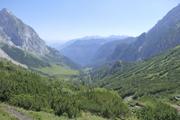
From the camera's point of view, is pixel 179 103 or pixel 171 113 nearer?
pixel 171 113

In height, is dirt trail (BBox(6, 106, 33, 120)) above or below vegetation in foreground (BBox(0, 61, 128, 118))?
below

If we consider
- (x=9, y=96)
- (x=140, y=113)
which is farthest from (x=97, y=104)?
(x=9, y=96)

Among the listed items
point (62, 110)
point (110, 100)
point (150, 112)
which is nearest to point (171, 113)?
point (150, 112)

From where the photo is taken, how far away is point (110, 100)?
13800cm

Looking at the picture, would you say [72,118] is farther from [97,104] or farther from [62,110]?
[97,104]

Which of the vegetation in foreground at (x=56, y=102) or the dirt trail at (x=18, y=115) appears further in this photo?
the vegetation in foreground at (x=56, y=102)

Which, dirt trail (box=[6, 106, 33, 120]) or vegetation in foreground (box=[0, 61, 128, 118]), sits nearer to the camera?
dirt trail (box=[6, 106, 33, 120])

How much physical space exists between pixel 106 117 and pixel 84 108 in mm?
7611

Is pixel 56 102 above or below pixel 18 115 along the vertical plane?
above

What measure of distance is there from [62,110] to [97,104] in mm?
26791

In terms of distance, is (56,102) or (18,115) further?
(56,102)

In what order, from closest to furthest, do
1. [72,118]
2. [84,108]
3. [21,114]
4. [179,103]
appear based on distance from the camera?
[21,114] → [72,118] → [84,108] → [179,103]

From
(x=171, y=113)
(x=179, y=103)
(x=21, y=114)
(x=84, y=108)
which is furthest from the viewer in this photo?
(x=179, y=103)

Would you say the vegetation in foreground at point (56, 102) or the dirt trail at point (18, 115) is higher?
the vegetation in foreground at point (56, 102)
